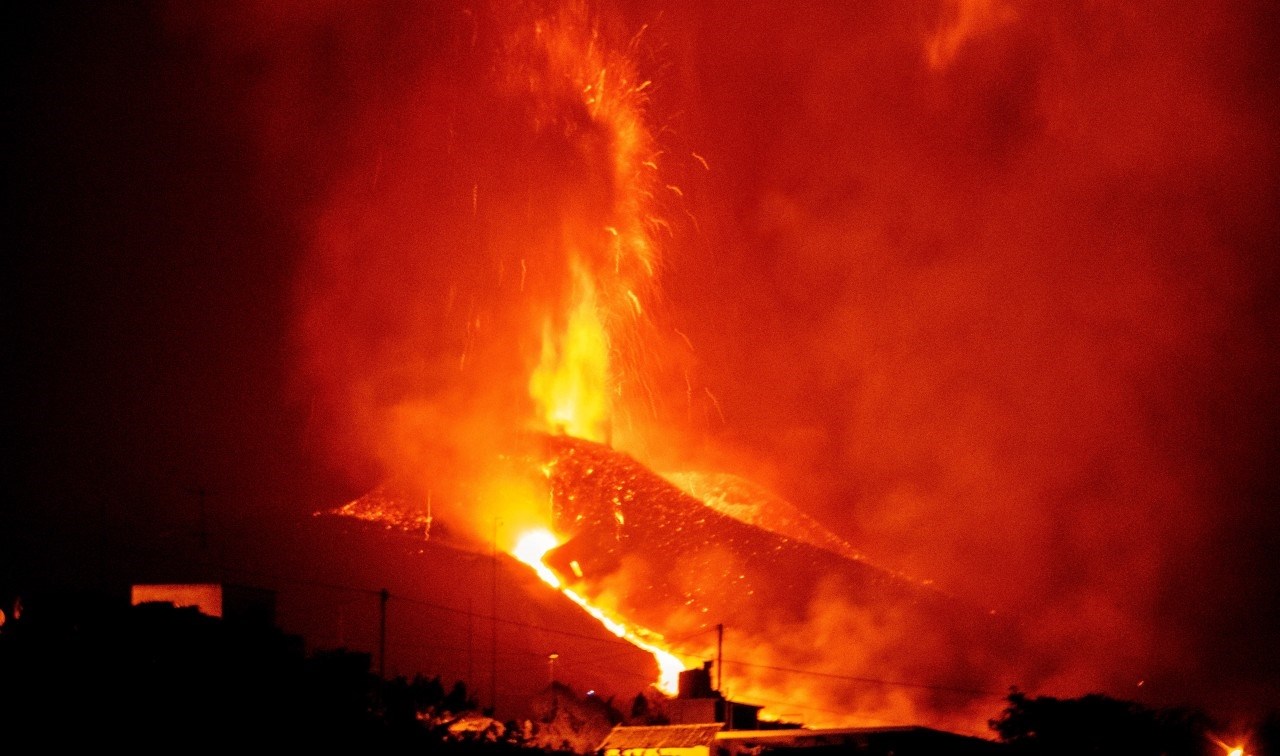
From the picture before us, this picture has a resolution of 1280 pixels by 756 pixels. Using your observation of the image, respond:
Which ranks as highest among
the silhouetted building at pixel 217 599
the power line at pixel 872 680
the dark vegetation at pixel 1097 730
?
the silhouetted building at pixel 217 599

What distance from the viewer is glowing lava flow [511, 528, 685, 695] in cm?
6025

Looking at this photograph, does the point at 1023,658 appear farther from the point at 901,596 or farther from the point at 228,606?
the point at 228,606

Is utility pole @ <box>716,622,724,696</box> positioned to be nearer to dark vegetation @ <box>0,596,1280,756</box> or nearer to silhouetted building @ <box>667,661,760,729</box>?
silhouetted building @ <box>667,661,760,729</box>

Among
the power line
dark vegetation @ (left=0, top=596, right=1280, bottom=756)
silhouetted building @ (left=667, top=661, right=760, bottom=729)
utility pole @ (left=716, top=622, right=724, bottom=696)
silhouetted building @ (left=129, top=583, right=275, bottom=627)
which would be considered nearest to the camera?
dark vegetation @ (left=0, top=596, right=1280, bottom=756)

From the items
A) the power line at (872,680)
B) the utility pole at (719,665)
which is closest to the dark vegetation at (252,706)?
the utility pole at (719,665)

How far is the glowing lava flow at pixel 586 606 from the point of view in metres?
60.2

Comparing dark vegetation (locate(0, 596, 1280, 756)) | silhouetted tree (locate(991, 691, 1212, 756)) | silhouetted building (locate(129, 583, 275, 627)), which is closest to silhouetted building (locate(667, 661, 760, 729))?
dark vegetation (locate(0, 596, 1280, 756))

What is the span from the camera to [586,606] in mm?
65375

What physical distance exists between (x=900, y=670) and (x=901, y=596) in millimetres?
8272

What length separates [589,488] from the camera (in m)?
74.2

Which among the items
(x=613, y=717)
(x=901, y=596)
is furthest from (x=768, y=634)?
(x=613, y=717)

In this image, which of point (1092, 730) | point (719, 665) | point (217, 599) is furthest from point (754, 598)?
point (217, 599)

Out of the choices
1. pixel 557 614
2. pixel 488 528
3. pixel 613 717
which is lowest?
pixel 613 717

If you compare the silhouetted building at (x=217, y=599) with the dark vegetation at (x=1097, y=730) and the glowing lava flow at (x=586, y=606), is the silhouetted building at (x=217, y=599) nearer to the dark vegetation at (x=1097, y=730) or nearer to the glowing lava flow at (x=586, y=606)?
the glowing lava flow at (x=586, y=606)
